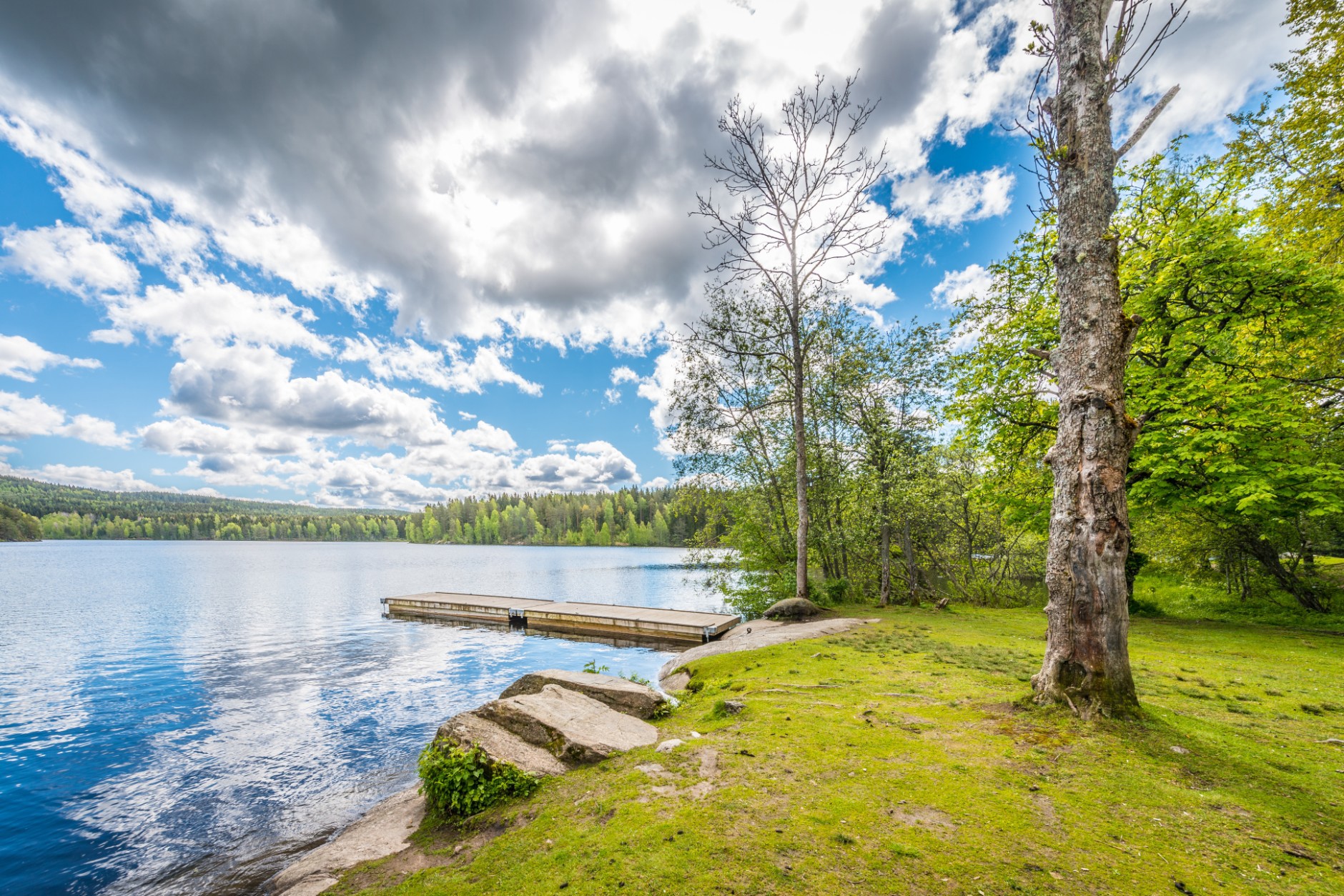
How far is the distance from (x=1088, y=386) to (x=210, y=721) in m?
21.1

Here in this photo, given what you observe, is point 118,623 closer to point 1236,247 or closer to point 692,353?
point 692,353

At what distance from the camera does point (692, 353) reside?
22047 mm

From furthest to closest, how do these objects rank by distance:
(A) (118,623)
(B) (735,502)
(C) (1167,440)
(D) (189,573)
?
(D) (189,573)
(A) (118,623)
(B) (735,502)
(C) (1167,440)

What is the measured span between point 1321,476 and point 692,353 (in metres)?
18.6

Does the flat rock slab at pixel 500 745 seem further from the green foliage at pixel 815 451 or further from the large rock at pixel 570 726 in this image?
the green foliage at pixel 815 451

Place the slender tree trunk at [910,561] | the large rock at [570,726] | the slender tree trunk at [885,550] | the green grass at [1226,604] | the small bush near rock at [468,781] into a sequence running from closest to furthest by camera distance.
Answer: the small bush near rock at [468,781]
the large rock at [570,726]
the green grass at [1226,604]
the slender tree trunk at [885,550]
the slender tree trunk at [910,561]

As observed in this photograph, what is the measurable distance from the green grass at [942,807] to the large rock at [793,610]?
9.74 metres

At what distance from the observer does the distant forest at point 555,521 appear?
442 ft

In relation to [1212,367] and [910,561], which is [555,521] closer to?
[910,561]

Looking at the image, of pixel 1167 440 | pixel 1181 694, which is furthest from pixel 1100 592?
pixel 1167 440

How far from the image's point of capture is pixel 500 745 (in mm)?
6844

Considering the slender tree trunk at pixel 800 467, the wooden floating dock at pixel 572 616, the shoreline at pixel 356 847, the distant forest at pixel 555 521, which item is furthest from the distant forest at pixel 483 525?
the shoreline at pixel 356 847

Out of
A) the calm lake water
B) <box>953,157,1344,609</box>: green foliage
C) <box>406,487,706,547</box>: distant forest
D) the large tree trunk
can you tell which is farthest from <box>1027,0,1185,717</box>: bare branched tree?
<box>406,487,706,547</box>: distant forest

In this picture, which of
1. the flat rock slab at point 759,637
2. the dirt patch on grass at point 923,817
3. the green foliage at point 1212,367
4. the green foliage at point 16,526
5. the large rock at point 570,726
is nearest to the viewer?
the dirt patch on grass at point 923,817
